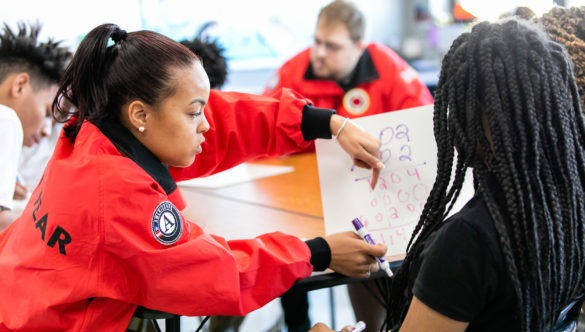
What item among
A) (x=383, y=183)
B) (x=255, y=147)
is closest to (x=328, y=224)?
(x=383, y=183)

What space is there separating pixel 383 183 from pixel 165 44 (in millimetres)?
588

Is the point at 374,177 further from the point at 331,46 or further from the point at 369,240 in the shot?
the point at 331,46

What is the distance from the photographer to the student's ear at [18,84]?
200cm

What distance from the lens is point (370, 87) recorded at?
2807mm

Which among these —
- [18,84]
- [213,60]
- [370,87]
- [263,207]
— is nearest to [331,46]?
[370,87]

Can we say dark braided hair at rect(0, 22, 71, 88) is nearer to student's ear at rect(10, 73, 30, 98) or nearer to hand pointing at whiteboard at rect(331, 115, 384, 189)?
student's ear at rect(10, 73, 30, 98)

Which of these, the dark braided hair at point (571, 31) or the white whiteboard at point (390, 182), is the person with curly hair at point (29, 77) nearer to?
the white whiteboard at point (390, 182)

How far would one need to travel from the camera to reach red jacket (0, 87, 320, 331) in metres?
1.02

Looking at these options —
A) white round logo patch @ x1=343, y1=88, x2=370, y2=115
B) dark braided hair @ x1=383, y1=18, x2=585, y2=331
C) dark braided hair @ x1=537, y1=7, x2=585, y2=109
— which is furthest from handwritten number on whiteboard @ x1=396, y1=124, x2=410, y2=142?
white round logo patch @ x1=343, y1=88, x2=370, y2=115

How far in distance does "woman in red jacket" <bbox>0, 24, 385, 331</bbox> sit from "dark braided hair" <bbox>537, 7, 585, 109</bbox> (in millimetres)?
486

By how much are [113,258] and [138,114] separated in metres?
0.28

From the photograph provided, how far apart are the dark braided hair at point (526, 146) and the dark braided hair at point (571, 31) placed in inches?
6.4

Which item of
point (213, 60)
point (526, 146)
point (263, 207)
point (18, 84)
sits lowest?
point (263, 207)

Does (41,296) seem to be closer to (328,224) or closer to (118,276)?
(118,276)
